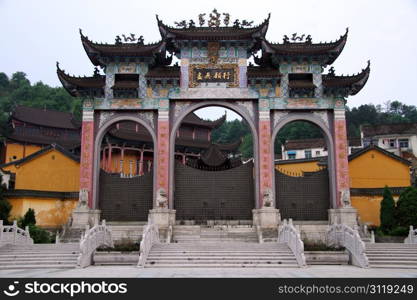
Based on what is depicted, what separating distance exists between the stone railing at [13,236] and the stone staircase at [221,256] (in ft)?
17.1

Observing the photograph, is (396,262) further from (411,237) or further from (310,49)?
(310,49)

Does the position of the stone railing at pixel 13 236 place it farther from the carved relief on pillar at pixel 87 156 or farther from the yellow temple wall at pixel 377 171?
the yellow temple wall at pixel 377 171

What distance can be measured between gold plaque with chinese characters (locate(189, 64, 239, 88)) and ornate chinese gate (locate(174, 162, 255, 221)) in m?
3.94

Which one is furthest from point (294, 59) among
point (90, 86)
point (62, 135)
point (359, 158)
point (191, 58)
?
point (62, 135)

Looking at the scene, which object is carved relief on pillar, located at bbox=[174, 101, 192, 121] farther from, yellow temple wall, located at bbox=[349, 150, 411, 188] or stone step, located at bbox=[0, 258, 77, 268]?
stone step, located at bbox=[0, 258, 77, 268]

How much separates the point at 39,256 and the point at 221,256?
18.5ft

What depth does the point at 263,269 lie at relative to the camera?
12406 mm

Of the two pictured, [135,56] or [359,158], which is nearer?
[135,56]

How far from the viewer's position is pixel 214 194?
21.0m

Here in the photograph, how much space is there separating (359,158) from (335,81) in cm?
481

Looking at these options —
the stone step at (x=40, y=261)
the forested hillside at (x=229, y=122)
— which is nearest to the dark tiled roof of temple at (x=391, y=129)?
the forested hillside at (x=229, y=122)

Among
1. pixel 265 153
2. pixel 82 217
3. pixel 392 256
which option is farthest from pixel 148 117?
pixel 392 256

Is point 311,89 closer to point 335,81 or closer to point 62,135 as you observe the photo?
point 335,81

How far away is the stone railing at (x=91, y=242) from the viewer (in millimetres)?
13195
